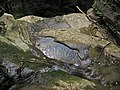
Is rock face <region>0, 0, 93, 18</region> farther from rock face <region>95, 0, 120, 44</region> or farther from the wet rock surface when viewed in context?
rock face <region>95, 0, 120, 44</region>

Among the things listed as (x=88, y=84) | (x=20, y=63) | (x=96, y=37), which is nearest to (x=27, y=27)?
(x=96, y=37)

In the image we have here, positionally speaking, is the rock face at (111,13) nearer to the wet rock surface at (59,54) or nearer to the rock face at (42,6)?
the wet rock surface at (59,54)

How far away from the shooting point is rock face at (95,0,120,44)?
24.7ft

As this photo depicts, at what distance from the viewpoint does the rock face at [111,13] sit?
24.7 feet

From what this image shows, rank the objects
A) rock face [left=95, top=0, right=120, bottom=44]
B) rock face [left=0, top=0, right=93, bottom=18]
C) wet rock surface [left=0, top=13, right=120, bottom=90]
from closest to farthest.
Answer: wet rock surface [left=0, top=13, right=120, bottom=90] → rock face [left=95, top=0, right=120, bottom=44] → rock face [left=0, top=0, right=93, bottom=18]

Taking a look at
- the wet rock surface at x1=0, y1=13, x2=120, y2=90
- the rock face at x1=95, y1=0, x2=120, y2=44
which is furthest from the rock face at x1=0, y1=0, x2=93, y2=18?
the rock face at x1=95, y1=0, x2=120, y2=44

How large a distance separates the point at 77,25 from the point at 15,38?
2100 mm

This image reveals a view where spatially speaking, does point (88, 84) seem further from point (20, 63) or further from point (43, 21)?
point (43, 21)

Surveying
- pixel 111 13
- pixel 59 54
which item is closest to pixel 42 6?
pixel 111 13

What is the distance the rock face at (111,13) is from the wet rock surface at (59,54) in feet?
1.10

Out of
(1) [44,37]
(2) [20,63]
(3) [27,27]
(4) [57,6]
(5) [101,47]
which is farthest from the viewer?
(4) [57,6]

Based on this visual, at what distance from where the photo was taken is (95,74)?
655 centimetres

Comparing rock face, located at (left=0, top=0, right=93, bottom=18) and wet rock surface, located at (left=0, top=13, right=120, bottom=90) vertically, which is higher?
wet rock surface, located at (left=0, top=13, right=120, bottom=90)

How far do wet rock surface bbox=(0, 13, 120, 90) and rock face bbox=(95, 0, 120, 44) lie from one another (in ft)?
1.10
